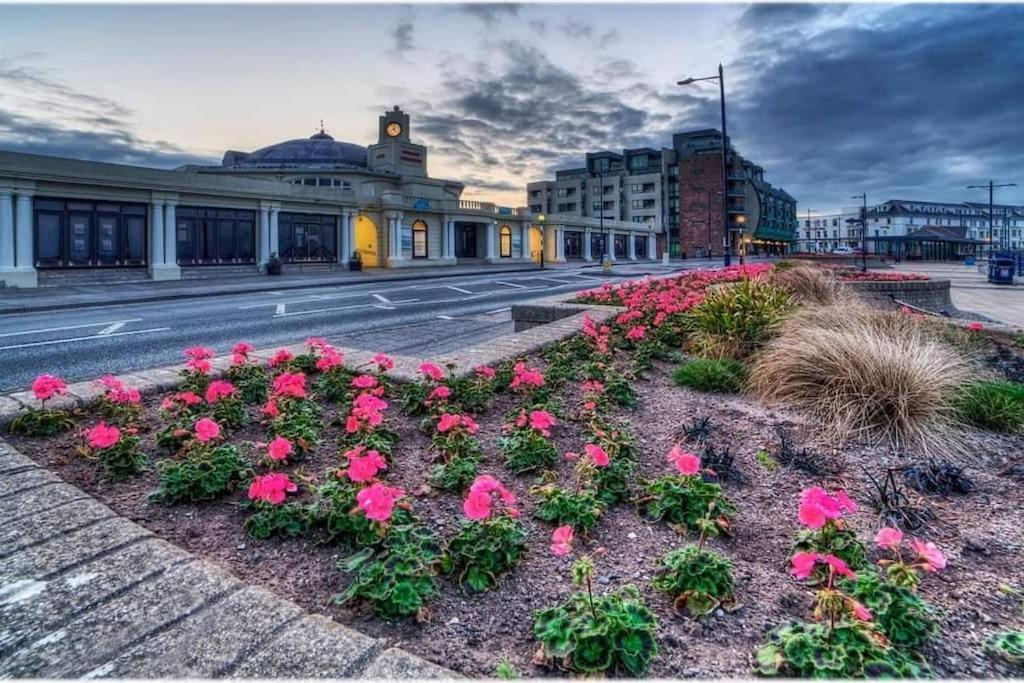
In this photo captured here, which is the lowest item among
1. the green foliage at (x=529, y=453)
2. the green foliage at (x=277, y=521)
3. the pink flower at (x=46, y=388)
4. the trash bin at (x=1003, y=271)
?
the green foliage at (x=277, y=521)

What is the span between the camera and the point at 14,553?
6.61 ft

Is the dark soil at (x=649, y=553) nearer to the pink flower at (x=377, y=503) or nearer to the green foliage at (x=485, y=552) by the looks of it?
the green foliage at (x=485, y=552)

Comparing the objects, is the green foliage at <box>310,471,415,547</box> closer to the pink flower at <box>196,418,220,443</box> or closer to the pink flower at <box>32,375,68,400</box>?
the pink flower at <box>196,418,220,443</box>

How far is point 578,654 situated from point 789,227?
120m

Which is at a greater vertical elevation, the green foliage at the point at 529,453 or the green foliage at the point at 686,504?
the green foliage at the point at 529,453

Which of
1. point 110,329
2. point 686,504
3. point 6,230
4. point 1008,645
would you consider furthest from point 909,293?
point 6,230

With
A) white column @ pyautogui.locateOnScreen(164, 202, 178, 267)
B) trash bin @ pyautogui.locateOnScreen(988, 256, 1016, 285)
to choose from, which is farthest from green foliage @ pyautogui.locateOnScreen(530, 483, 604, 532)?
trash bin @ pyautogui.locateOnScreen(988, 256, 1016, 285)

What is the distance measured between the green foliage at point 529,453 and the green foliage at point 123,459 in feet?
6.12

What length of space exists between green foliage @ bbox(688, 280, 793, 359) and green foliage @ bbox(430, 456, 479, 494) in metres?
3.58

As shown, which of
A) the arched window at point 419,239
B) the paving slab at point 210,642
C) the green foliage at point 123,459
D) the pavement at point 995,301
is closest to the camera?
the paving slab at point 210,642

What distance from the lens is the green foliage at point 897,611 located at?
5.96ft

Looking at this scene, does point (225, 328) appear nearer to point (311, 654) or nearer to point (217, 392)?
point (217, 392)

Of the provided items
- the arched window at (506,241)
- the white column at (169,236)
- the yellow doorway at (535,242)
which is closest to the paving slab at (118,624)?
the white column at (169,236)

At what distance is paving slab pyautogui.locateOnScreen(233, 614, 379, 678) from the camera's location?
151cm
